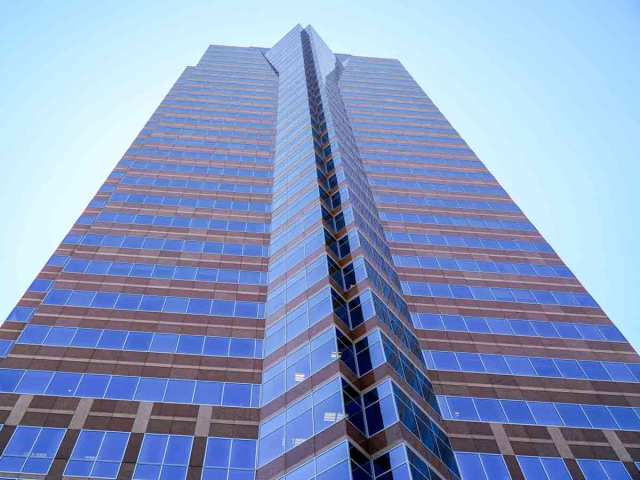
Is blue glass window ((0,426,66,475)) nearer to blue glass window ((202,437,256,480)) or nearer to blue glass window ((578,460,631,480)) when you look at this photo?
blue glass window ((202,437,256,480))

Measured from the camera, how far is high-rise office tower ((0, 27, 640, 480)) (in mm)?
29531

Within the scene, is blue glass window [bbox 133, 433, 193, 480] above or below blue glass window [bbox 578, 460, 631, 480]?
above

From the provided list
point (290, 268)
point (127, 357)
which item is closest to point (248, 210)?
point (290, 268)

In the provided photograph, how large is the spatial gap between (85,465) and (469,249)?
120 ft

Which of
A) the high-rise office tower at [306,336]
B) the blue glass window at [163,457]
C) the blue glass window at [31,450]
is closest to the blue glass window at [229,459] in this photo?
the high-rise office tower at [306,336]

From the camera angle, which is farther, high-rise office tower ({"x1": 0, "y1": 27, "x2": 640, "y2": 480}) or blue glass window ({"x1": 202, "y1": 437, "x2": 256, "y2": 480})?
blue glass window ({"x1": 202, "y1": 437, "x2": 256, "y2": 480})

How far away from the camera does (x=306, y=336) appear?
33.2 meters

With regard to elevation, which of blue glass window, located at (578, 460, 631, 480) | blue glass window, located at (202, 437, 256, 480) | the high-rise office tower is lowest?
blue glass window, located at (578, 460, 631, 480)

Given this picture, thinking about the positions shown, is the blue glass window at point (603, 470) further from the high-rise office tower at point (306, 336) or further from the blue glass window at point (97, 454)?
the blue glass window at point (97, 454)

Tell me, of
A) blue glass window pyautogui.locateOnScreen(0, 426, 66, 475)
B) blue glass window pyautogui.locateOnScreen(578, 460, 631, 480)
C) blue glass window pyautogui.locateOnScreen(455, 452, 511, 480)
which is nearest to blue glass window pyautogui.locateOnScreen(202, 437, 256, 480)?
blue glass window pyautogui.locateOnScreen(0, 426, 66, 475)

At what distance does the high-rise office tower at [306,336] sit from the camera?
2953 cm

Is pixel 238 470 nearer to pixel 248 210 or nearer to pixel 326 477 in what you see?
pixel 326 477

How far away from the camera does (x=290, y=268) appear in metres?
40.6

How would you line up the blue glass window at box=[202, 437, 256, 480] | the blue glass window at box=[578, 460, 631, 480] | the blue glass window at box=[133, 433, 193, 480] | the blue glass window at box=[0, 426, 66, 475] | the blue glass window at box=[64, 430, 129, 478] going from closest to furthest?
the blue glass window at box=[0, 426, 66, 475], the blue glass window at box=[64, 430, 129, 478], the blue glass window at box=[133, 433, 193, 480], the blue glass window at box=[202, 437, 256, 480], the blue glass window at box=[578, 460, 631, 480]
